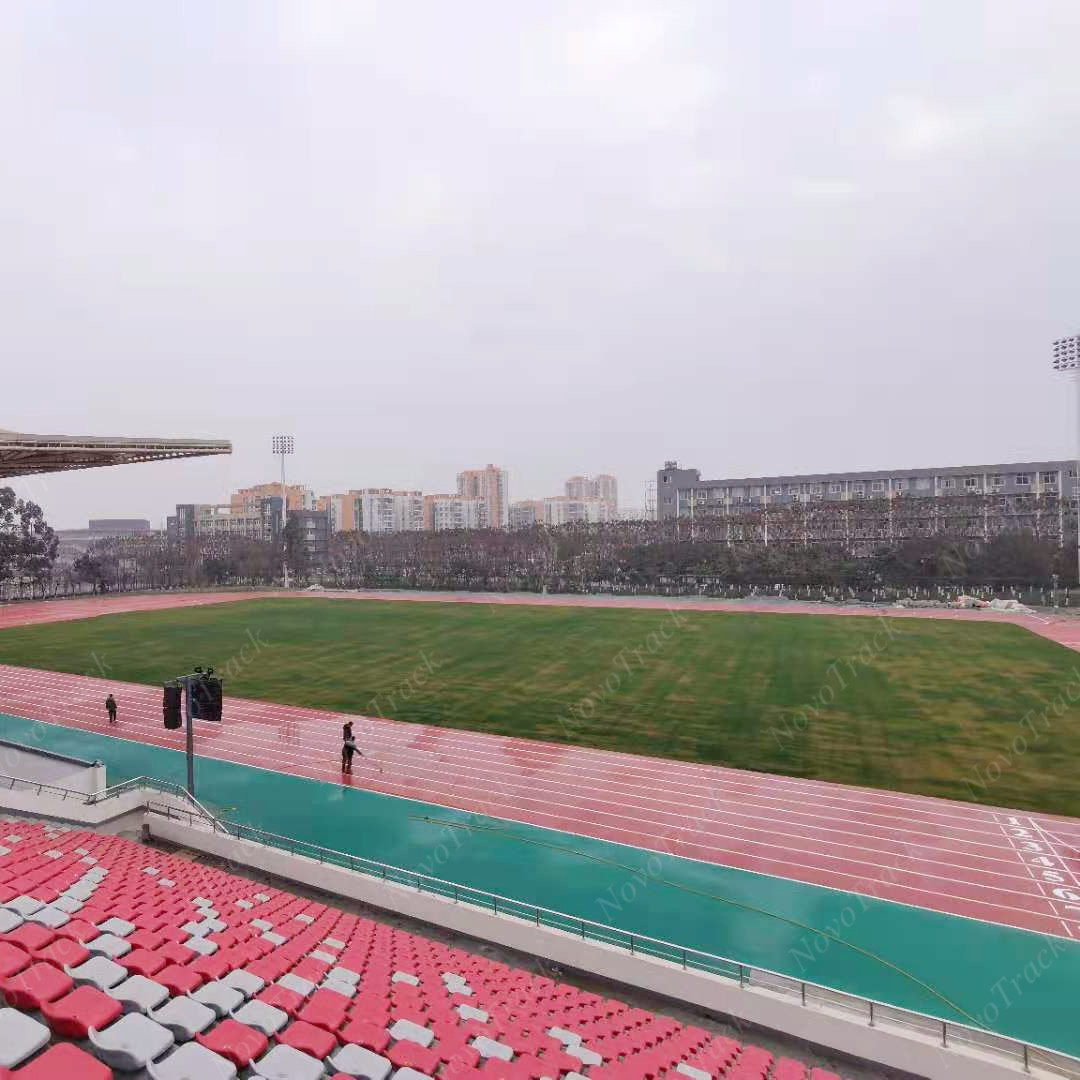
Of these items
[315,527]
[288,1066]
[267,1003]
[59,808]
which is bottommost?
[59,808]

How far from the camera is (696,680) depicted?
22.0m

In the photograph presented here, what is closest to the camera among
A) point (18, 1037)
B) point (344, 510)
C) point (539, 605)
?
point (18, 1037)

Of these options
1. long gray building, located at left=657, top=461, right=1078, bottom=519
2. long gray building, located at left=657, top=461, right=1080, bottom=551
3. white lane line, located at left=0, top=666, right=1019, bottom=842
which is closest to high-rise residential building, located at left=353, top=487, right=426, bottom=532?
long gray building, located at left=657, top=461, right=1078, bottom=519

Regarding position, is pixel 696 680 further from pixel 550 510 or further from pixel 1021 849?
pixel 550 510

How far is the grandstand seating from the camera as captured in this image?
3607mm

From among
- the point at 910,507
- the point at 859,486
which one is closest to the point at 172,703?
the point at 910,507

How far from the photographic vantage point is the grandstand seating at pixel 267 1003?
3.61 meters

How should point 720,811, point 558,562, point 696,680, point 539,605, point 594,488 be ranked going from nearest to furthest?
point 720,811
point 696,680
point 539,605
point 558,562
point 594,488

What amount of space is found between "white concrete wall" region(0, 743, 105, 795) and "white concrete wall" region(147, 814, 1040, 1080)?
273 cm

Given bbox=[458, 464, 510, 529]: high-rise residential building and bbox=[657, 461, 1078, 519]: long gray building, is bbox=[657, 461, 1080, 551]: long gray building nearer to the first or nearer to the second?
bbox=[657, 461, 1078, 519]: long gray building

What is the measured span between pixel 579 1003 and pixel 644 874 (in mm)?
3531

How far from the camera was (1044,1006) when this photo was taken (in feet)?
23.5

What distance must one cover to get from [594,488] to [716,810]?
7110 inches

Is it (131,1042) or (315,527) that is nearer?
(131,1042)
